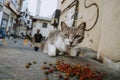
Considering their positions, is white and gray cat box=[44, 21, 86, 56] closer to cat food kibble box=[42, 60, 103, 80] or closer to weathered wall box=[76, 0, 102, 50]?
cat food kibble box=[42, 60, 103, 80]

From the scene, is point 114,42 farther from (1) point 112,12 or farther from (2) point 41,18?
(2) point 41,18

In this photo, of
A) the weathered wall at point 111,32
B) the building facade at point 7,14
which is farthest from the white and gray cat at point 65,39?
the building facade at point 7,14

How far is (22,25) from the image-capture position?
30969 millimetres

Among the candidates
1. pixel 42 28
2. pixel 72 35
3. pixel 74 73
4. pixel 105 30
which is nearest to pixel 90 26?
pixel 105 30

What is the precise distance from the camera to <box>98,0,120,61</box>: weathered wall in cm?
425

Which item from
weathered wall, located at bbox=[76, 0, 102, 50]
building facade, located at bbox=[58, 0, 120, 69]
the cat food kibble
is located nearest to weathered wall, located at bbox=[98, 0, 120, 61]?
building facade, located at bbox=[58, 0, 120, 69]

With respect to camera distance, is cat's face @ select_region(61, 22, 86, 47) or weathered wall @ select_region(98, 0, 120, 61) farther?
weathered wall @ select_region(98, 0, 120, 61)

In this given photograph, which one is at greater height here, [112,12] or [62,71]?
[112,12]

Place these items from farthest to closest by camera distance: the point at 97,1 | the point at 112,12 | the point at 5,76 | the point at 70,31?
the point at 97,1 → the point at 112,12 → the point at 70,31 → the point at 5,76

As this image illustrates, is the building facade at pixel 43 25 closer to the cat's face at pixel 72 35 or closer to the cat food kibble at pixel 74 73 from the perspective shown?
the cat's face at pixel 72 35

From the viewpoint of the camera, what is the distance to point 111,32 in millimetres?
4504

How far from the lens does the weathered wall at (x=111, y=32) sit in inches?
167

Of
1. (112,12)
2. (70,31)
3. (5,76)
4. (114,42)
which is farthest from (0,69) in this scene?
(112,12)

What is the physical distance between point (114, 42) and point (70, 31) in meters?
1.07
